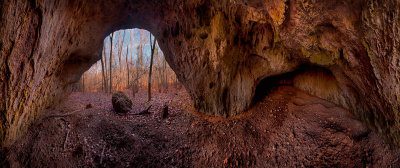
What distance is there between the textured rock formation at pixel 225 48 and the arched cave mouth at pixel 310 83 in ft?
0.09

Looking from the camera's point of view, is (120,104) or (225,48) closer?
(225,48)

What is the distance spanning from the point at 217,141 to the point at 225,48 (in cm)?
235

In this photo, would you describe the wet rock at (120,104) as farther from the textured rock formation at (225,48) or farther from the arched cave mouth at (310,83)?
the arched cave mouth at (310,83)

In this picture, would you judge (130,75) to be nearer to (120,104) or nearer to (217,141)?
(120,104)

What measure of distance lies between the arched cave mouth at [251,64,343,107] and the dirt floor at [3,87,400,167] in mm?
208

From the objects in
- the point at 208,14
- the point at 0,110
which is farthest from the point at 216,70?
the point at 0,110

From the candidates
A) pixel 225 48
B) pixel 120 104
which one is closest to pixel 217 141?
pixel 225 48

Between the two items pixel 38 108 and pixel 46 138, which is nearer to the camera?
pixel 46 138

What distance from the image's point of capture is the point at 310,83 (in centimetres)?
414

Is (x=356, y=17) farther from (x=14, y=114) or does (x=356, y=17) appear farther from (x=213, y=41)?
(x=14, y=114)

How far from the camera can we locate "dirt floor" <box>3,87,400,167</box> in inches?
103

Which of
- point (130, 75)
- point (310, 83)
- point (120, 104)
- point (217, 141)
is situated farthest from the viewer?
point (130, 75)

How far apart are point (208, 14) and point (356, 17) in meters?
2.77

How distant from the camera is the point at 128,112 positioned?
486cm
